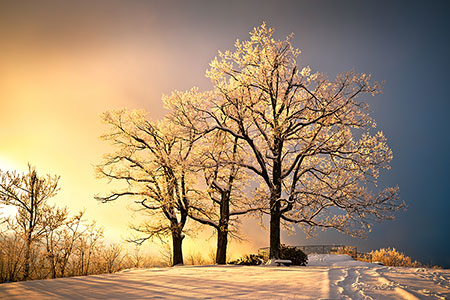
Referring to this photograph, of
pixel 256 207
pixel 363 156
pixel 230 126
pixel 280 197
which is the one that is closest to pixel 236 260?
pixel 256 207

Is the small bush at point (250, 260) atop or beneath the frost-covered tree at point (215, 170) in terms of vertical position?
beneath

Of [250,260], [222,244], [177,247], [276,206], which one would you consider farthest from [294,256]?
[177,247]

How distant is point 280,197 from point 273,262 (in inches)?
117

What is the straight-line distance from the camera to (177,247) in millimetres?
20547

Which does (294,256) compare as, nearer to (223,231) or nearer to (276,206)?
(276,206)

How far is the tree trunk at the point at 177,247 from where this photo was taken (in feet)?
67.0

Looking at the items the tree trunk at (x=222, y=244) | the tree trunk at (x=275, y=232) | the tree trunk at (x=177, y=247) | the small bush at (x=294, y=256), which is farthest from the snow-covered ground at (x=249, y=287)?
the tree trunk at (x=177, y=247)

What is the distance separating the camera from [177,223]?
20.9 m

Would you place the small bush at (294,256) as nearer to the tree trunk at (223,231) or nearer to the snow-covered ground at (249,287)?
the tree trunk at (223,231)

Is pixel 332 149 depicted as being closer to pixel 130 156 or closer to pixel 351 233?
pixel 351 233

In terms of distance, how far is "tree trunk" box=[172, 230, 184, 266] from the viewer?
20.4 metres

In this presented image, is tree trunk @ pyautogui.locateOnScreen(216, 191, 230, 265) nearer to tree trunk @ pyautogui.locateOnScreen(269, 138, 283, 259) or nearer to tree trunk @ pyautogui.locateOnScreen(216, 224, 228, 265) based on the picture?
tree trunk @ pyautogui.locateOnScreen(216, 224, 228, 265)

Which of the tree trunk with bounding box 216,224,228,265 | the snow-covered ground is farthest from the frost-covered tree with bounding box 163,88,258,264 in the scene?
the snow-covered ground

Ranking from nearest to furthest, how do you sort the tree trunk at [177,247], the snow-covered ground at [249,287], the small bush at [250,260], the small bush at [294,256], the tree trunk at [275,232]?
the snow-covered ground at [249,287], the tree trunk at [275,232], the small bush at [294,256], the small bush at [250,260], the tree trunk at [177,247]
